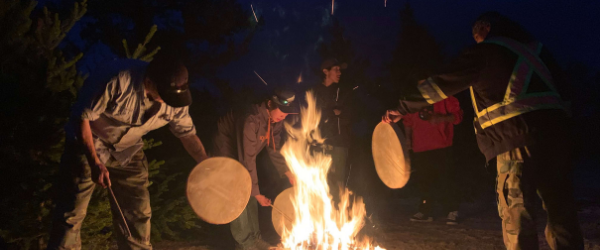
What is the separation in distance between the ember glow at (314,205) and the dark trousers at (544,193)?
1.54 metres

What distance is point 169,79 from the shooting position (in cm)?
295

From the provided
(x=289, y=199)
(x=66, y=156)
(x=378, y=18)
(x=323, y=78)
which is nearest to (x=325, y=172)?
(x=289, y=199)

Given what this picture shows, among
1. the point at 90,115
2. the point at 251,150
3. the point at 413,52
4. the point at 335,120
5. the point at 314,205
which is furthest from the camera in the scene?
the point at 413,52

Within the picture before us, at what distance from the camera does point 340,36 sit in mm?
21062

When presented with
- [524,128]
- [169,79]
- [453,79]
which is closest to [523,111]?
[524,128]

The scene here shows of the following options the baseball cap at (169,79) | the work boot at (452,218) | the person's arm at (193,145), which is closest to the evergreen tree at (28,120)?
the person's arm at (193,145)

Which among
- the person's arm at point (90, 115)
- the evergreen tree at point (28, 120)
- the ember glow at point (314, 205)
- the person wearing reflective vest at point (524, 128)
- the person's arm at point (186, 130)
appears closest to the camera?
the person's arm at point (90, 115)

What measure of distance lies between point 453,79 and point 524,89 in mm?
517

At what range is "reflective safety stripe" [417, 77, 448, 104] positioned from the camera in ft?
11.1

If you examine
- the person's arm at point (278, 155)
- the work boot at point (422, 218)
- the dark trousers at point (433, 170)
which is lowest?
the work boot at point (422, 218)

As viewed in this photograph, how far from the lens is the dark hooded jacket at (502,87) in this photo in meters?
2.97

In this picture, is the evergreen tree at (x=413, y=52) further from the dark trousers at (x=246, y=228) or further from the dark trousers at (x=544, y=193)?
the dark trousers at (x=544, y=193)

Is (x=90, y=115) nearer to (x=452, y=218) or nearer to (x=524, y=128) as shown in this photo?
(x=524, y=128)

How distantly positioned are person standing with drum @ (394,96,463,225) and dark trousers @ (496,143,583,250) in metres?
2.73
